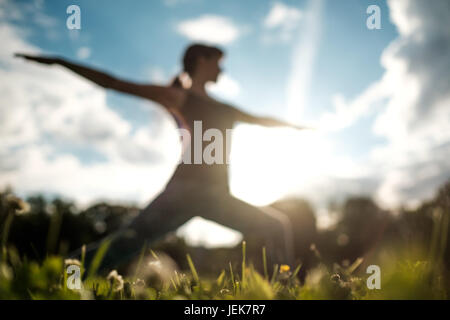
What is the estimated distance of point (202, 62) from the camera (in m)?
3.85

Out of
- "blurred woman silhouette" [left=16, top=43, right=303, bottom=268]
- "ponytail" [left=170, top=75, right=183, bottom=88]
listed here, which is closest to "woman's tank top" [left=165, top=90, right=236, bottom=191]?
"blurred woman silhouette" [left=16, top=43, right=303, bottom=268]

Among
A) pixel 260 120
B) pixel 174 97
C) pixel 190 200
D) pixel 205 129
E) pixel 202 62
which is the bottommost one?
pixel 190 200

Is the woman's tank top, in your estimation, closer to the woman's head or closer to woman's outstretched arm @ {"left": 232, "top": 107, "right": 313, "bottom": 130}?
woman's outstretched arm @ {"left": 232, "top": 107, "right": 313, "bottom": 130}

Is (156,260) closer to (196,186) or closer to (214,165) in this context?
(196,186)

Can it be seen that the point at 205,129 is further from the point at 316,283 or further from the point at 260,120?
the point at 316,283

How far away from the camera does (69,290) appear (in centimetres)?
142

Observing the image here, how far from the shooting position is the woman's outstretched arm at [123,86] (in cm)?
264

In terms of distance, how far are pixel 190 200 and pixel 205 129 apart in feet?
2.47

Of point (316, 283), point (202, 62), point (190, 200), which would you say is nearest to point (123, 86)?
point (190, 200)

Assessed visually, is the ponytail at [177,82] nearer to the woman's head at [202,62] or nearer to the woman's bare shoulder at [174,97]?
the woman's head at [202,62]

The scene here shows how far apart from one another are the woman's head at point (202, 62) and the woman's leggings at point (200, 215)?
1.54 meters

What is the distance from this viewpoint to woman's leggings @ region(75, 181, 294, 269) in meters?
2.62

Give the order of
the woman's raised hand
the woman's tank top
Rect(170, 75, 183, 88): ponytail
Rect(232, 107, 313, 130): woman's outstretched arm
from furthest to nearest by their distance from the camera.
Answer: Rect(170, 75, 183, 88): ponytail → Rect(232, 107, 313, 130): woman's outstretched arm → the woman's tank top → the woman's raised hand
